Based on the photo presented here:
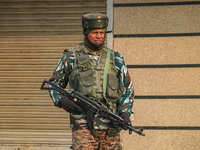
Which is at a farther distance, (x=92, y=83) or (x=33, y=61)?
(x=33, y=61)

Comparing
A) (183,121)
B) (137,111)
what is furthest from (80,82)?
(183,121)

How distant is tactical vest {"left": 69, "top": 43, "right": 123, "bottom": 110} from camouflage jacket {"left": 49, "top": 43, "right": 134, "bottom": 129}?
8 centimetres

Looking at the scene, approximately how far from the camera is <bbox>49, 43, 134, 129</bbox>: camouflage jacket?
369 cm

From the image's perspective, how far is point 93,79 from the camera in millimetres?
3666

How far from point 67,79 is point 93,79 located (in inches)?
13.5

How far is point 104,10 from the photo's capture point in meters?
5.74

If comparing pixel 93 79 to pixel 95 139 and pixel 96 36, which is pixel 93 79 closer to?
pixel 96 36

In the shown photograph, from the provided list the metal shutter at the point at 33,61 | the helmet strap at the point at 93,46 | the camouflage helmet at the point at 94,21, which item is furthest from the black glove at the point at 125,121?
the metal shutter at the point at 33,61

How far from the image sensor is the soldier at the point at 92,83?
3.64 metres

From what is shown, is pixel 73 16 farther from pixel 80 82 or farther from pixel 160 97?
pixel 80 82

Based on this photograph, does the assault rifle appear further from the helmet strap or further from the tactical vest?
the helmet strap

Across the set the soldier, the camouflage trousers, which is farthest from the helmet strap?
the camouflage trousers

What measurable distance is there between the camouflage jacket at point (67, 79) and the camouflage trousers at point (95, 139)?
0.07 meters

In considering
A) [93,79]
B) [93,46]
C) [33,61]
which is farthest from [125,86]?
[33,61]
